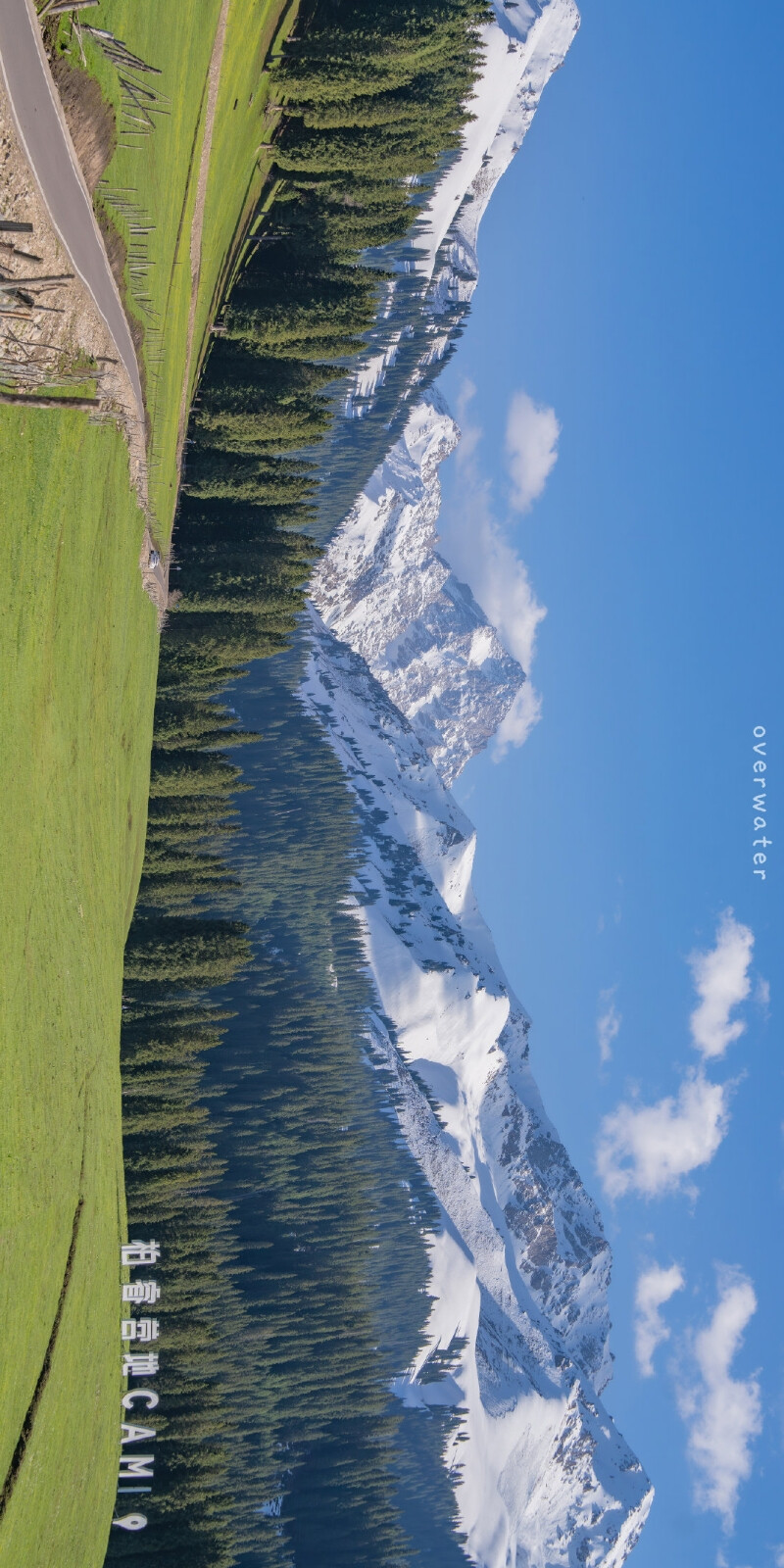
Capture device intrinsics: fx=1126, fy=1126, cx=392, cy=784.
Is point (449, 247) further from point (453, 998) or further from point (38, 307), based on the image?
point (38, 307)

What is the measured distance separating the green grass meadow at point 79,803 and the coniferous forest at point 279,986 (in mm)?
10750

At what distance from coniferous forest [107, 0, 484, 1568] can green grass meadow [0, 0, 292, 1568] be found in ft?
35.3

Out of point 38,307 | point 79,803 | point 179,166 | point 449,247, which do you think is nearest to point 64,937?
point 79,803

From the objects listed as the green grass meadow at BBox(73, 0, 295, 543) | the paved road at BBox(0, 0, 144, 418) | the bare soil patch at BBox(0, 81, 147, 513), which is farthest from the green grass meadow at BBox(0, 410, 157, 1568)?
the green grass meadow at BBox(73, 0, 295, 543)

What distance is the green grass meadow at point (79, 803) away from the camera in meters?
36.2

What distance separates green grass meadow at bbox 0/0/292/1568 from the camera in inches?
1427

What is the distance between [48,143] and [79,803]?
23.9m

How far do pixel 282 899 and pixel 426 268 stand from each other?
92.0 meters

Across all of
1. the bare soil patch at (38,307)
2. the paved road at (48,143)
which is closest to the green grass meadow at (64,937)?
the bare soil patch at (38,307)

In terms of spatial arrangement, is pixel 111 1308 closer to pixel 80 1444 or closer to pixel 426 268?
pixel 80 1444

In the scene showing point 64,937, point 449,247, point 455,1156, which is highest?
point 449,247

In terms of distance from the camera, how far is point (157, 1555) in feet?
277

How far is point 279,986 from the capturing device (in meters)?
134

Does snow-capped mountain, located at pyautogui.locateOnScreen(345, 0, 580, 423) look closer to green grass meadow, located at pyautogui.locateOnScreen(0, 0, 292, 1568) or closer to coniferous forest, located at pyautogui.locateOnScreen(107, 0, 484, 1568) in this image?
coniferous forest, located at pyautogui.locateOnScreen(107, 0, 484, 1568)
